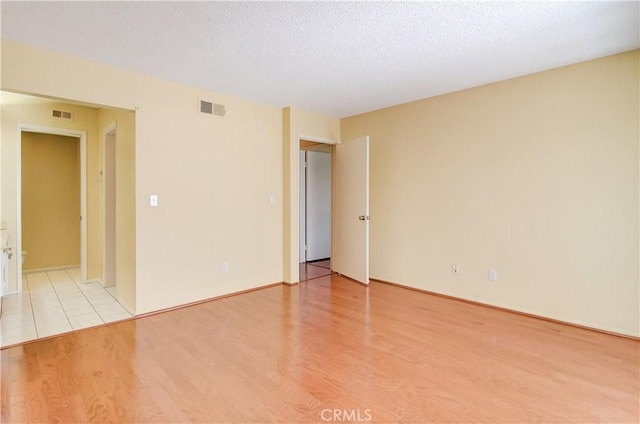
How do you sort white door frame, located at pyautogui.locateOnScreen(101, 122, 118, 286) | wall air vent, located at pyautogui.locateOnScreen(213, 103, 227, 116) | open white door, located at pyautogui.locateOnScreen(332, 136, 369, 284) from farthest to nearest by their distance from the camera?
1. open white door, located at pyautogui.locateOnScreen(332, 136, 369, 284)
2. white door frame, located at pyautogui.locateOnScreen(101, 122, 118, 286)
3. wall air vent, located at pyautogui.locateOnScreen(213, 103, 227, 116)

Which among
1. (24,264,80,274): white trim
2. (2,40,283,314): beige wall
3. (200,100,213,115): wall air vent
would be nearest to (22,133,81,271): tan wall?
(24,264,80,274): white trim

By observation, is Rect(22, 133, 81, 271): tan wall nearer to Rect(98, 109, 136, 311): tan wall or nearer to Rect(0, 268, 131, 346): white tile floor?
Rect(0, 268, 131, 346): white tile floor

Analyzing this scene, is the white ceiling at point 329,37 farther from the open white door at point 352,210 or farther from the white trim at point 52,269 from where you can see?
the white trim at point 52,269

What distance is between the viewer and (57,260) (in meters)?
5.65

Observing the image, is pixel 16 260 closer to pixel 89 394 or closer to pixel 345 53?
pixel 89 394

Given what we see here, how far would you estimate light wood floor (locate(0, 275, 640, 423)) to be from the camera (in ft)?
6.16

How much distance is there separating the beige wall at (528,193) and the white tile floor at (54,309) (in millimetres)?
3485

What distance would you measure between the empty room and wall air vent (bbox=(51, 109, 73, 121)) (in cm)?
5

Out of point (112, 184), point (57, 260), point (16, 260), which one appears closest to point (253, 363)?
point (112, 184)

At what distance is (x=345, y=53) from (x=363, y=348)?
2.41 metres

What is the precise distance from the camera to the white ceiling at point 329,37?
2.19 metres

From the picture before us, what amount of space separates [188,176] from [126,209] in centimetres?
72

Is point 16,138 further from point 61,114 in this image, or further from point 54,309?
point 54,309

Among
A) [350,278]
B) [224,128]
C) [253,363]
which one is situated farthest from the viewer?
[350,278]
